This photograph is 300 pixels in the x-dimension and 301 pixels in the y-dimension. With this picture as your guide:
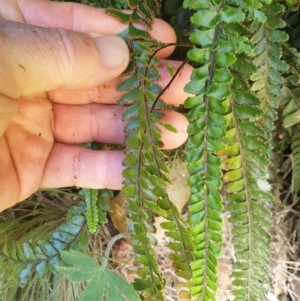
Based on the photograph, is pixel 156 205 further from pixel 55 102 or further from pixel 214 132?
pixel 55 102

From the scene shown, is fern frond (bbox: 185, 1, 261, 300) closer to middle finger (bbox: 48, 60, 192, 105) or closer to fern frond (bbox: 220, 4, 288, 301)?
fern frond (bbox: 220, 4, 288, 301)

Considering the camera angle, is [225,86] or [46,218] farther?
[46,218]

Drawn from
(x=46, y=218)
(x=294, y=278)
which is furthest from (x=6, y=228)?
(x=294, y=278)

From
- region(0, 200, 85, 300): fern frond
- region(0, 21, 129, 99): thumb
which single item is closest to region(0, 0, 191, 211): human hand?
region(0, 21, 129, 99): thumb

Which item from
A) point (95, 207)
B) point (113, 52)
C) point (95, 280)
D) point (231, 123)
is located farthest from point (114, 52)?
point (95, 280)

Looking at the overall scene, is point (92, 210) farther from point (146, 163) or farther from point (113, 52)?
point (113, 52)

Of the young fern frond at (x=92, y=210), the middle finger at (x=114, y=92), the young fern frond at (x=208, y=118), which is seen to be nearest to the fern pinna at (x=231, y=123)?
the young fern frond at (x=208, y=118)

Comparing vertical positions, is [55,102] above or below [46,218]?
above
